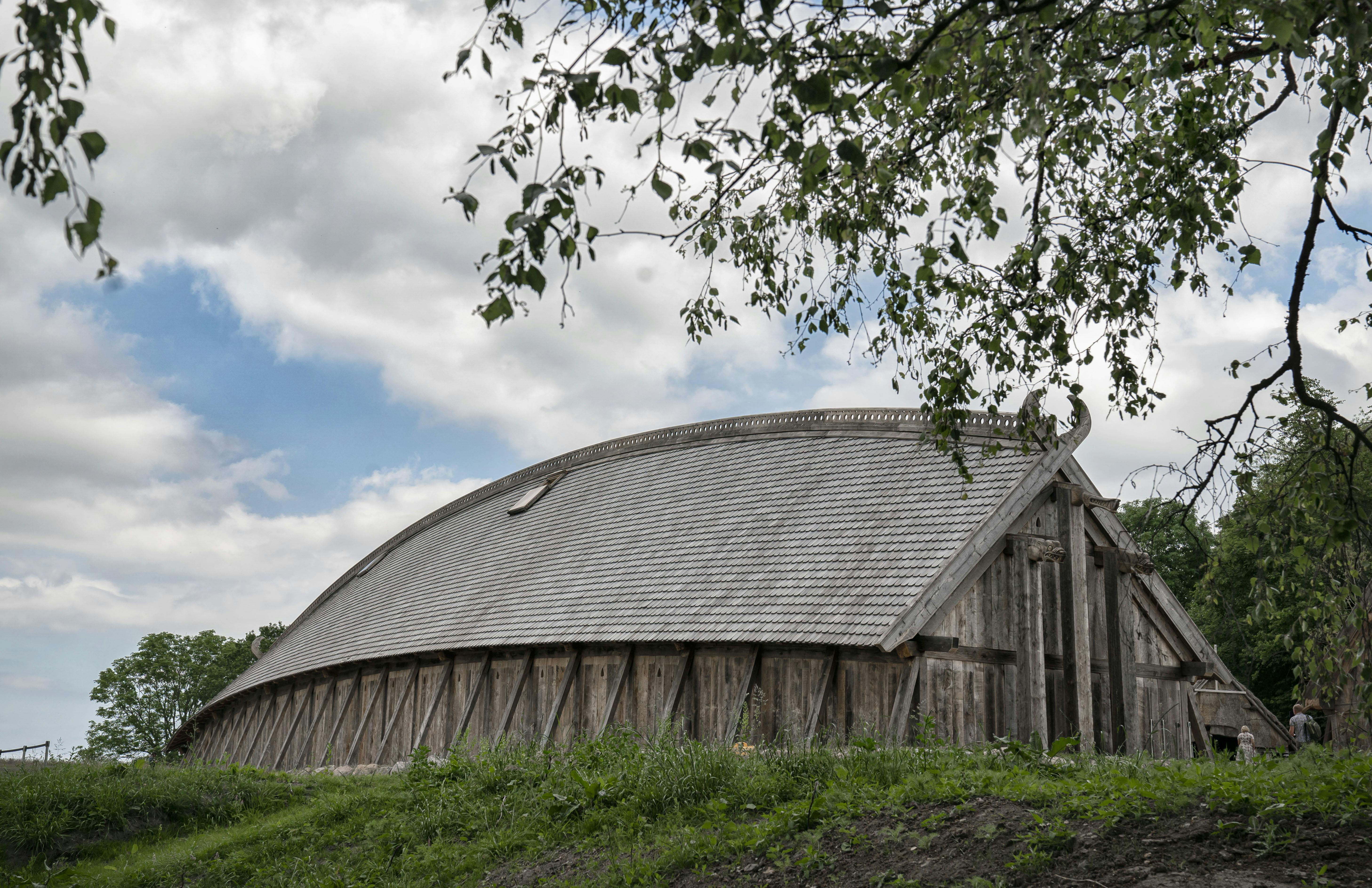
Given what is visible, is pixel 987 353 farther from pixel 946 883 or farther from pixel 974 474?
pixel 974 474

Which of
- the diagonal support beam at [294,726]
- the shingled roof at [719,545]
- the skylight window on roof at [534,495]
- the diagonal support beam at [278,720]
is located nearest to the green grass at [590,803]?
the shingled roof at [719,545]

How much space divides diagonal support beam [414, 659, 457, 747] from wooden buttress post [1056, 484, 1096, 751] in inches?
428

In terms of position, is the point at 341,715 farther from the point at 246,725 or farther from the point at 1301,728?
the point at 1301,728

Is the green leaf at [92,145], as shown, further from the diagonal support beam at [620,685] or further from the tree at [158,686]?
the tree at [158,686]

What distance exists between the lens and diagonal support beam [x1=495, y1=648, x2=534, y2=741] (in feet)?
56.3

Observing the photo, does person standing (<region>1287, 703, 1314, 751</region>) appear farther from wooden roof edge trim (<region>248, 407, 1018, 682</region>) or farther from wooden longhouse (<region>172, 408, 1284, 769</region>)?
wooden roof edge trim (<region>248, 407, 1018, 682</region>)

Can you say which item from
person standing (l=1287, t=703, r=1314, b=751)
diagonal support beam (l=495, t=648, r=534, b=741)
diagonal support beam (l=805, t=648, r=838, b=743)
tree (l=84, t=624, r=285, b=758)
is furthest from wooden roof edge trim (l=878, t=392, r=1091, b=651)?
tree (l=84, t=624, r=285, b=758)

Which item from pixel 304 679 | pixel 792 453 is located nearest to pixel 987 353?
pixel 792 453

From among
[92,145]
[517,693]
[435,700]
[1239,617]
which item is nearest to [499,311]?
[92,145]

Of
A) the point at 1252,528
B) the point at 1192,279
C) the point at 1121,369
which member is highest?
the point at 1192,279

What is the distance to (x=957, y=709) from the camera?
43.7 feet

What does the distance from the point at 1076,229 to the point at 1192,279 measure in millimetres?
1190

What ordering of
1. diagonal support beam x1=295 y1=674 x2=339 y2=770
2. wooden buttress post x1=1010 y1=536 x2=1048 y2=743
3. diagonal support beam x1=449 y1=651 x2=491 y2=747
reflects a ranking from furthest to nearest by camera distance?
1. diagonal support beam x1=295 y1=674 x2=339 y2=770
2. diagonal support beam x1=449 y1=651 x2=491 y2=747
3. wooden buttress post x1=1010 y1=536 x2=1048 y2=743

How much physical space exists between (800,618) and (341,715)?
12.5 meters
